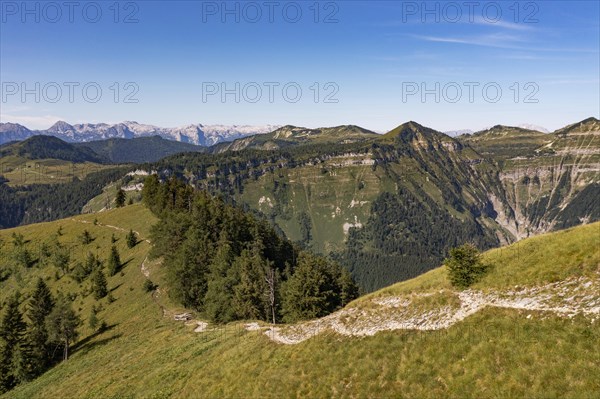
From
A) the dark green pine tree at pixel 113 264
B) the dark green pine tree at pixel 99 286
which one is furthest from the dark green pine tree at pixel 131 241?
the dark green pine tree at pixel 99 286

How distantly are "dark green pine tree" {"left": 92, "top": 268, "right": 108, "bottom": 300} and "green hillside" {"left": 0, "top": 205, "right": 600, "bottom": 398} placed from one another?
46150 millimetres

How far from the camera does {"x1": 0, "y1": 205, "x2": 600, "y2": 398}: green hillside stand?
77.7 feet

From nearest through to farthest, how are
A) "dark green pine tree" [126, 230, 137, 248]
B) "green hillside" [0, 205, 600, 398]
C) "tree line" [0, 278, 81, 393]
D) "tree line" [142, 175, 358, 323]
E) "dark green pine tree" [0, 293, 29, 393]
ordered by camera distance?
"green hillside" [0, 205, 600, 398] < "dark green pine tree" [0, 293, 29, 393] < "tree line" [0, 278, 81, 393] < "tree line" [142, 175, 358, 323] < "dark green pine tree" [126, 230, 137, 248]

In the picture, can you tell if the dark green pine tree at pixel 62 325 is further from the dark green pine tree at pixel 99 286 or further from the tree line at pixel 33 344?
the dark green pine tree at pixel 99 286

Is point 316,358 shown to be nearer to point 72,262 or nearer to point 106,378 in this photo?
point 106,378

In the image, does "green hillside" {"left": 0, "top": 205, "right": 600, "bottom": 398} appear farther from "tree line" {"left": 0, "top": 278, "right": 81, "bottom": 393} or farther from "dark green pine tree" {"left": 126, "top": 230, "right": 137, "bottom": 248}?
"dark green pine tree" {"left": 126, "top": 230, "right": 137, "bottom": 248}

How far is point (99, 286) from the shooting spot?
10312 centimetres

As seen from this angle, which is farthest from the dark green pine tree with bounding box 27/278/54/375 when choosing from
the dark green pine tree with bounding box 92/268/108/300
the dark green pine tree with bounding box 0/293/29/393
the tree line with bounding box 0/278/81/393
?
the dark green pine tree with bounding box 92/268/108/300

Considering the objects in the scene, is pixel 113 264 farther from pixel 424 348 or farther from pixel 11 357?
pixel 424 348

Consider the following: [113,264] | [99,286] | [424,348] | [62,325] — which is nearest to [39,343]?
[62,325]

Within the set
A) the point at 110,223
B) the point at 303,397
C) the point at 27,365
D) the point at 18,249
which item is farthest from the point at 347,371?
the point at 18,249

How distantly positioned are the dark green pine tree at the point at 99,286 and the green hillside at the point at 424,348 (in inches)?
1817

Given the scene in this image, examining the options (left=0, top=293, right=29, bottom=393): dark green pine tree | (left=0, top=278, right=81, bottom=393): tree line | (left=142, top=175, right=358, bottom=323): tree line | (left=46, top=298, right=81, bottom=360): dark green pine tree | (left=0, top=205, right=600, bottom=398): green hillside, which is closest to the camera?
(left=0, top=205, right=600, bottom=398): green hillside

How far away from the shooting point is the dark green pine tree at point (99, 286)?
10238cm
